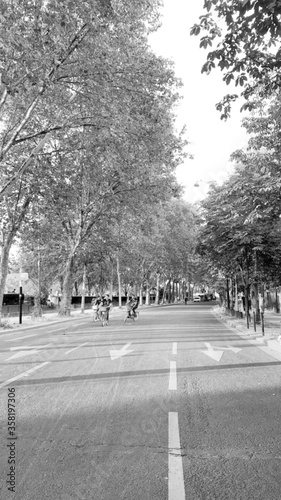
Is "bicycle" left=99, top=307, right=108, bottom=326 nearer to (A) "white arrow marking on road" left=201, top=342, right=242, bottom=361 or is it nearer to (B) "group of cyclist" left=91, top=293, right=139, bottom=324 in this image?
(B) "group of cyclist" left=91, top=293, right=139, bottom=324

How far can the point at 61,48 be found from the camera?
1342 centimetres

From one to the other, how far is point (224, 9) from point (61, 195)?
18890mm

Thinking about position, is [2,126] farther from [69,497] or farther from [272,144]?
[69,497]

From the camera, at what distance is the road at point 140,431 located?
11.2 feet

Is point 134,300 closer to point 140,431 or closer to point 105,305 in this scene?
point 105,305

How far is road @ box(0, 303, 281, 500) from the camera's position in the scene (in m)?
3.42

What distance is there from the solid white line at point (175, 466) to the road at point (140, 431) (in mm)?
11

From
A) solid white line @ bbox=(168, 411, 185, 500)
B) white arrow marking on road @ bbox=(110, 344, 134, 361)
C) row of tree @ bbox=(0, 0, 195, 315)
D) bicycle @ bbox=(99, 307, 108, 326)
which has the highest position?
row of tree @ bbox=(0, 0, 195, 315)

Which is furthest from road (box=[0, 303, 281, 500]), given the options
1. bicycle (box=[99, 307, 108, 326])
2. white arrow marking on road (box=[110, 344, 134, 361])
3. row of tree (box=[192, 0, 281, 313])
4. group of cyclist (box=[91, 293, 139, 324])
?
group of cyclist (box=[91, 293, 139, 324])

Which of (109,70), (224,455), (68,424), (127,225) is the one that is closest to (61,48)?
(109,70)

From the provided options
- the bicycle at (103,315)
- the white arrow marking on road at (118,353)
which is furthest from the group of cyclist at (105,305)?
the white arrow marking on road at (118,353)

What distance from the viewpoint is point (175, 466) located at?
3775 mm

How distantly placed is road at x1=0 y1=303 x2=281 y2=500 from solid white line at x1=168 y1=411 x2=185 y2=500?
1 centimetres

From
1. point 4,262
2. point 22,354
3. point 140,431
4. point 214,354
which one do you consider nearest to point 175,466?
point 140,431
